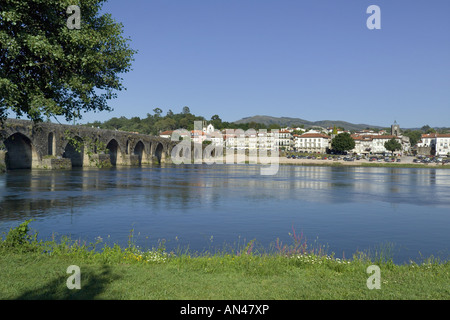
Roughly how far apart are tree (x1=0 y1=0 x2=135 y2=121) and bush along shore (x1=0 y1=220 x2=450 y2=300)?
14.7 ft

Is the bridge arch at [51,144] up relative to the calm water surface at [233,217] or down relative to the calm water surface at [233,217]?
up

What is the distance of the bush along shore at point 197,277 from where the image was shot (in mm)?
8766

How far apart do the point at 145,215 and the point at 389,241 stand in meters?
16.0

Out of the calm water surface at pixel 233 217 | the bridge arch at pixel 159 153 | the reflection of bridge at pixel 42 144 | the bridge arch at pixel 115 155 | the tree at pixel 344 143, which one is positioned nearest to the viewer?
the calm water surface at pixel 233 217

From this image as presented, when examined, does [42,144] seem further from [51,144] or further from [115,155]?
[115,155]

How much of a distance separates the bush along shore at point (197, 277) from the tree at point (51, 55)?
14.7 feet

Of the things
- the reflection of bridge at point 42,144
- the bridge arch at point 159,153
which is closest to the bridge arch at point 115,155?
the reflection of bridge at point 42,144

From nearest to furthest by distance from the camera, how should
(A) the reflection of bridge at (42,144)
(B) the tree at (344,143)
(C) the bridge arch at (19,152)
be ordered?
(A) the reflection of bridge at (42,144)
(C) the bridge arch at (19,152)
(B) the tree at (344,143)

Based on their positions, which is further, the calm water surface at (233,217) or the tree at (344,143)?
the tree at (344,143)

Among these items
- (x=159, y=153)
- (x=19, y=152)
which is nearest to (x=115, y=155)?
(x=159, y=153)

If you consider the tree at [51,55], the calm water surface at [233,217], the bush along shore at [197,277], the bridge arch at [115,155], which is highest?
the tree at [51,55]

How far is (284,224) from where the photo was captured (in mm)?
25359

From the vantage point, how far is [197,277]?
10242 mm

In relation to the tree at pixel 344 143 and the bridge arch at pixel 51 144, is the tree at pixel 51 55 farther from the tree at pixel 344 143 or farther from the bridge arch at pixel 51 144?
the tree at pixel 344 143
